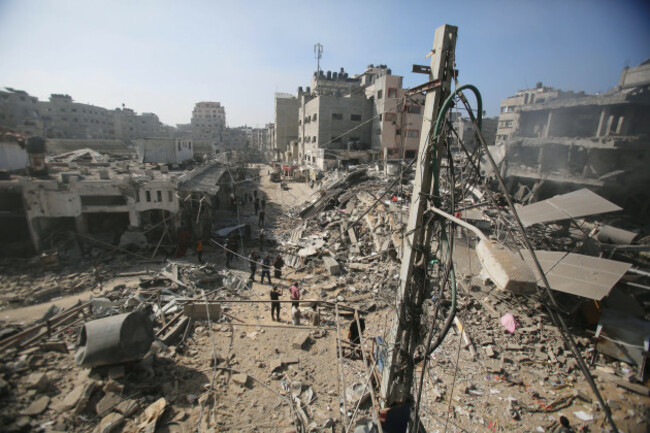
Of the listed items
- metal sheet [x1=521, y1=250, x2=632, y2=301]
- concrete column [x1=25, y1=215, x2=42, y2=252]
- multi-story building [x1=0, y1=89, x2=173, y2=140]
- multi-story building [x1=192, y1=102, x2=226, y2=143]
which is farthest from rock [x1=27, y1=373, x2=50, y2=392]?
multi-story building [x1=192, y1=102, x2=226, y2=143]

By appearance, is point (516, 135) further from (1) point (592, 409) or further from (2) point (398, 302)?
(2) point (398, 302)

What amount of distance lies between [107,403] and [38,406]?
1.22m

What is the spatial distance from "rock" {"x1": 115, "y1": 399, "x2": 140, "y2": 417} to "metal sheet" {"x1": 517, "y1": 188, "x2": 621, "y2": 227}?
12.5 metres

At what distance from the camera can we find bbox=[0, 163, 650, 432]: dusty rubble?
19.1ft

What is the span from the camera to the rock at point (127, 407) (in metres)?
5.63

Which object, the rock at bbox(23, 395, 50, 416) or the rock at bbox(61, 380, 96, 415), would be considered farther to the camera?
the rock at bbox(61, 380, 96, 415)

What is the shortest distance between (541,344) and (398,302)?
6.84 metres

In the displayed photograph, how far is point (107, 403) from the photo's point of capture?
5707 mm

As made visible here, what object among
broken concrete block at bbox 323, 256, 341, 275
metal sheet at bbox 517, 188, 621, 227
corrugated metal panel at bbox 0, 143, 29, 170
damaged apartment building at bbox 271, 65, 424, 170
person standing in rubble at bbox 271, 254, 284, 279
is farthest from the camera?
damaged apartment building at bbox 271, 65, 424, 170

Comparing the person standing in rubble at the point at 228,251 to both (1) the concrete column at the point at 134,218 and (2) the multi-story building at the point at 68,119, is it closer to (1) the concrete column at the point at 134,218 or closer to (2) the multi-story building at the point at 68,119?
(1) the concrete column at the point at 134,218

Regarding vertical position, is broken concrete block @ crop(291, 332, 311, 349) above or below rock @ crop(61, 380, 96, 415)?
below

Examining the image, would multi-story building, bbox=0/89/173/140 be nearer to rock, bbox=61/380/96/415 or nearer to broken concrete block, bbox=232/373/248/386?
rock, bbox=61/380/96/415

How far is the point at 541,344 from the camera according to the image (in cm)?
876

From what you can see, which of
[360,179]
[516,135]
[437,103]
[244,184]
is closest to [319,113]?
[244,184]
